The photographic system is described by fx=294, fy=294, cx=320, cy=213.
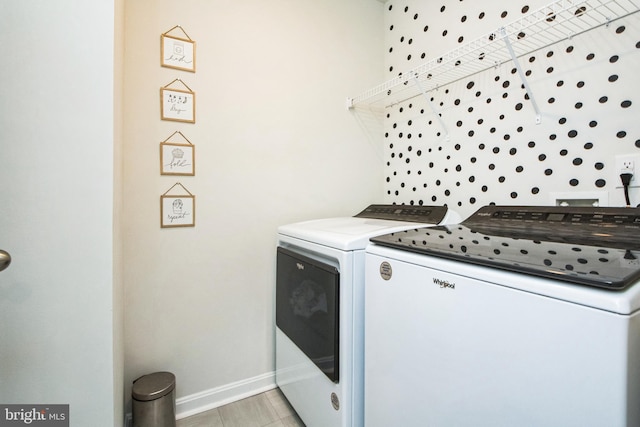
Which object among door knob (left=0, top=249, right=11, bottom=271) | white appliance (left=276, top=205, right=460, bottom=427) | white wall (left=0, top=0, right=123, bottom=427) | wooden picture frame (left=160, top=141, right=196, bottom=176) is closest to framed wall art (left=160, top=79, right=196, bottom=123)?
wooden picture frame (left=160, top=141, right=196, bottom=176)

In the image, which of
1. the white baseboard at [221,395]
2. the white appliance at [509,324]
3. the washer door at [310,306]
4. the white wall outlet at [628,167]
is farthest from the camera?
the white baseboard at [221,395]

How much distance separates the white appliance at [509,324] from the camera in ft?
1.76

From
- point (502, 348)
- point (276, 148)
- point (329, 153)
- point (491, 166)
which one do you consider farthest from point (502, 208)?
point (276, 148)

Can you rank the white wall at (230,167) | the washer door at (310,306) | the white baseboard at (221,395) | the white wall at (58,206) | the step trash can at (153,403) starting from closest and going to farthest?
the white wall at (58,206), the washer door at (310,306), the step trash can at (153,403), the white wall at (230,167), the white baseboard at (221,395)

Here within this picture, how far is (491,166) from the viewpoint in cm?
156

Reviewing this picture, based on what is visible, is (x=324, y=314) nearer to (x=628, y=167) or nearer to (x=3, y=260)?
(x=3, y=260)

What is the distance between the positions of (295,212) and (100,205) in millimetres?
1136

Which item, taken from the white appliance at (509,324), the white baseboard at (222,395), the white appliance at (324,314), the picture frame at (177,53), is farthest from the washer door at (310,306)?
the picture frame at (177,53)

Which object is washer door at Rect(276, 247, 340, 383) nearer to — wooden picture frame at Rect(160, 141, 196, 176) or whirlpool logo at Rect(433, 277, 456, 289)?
whirlpool logo at Rect(433, 277, 456, 289)

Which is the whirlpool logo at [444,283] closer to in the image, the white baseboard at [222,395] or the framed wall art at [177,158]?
the framed wall art at [177,158]

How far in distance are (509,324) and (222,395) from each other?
1.63 m

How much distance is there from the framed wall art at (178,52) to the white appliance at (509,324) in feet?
4.44

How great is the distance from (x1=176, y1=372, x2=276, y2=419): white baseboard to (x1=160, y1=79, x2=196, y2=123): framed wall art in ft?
4.94

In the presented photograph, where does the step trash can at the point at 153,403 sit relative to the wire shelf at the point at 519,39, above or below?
below
